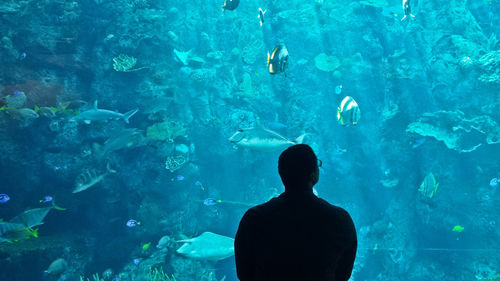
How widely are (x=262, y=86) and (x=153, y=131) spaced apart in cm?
467

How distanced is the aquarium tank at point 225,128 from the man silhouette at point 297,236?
4.30m

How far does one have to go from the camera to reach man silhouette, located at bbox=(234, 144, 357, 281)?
138cm

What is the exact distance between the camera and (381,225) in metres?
10.2

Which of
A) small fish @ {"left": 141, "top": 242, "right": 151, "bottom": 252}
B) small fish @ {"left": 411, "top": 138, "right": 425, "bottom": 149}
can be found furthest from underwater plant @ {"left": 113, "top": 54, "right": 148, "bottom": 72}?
small fish @ {"left": 411, "top": 138, "right": 425, "bottom": 149}

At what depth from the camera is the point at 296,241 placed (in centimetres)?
139

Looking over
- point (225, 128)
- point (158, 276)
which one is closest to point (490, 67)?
point (225, 128)

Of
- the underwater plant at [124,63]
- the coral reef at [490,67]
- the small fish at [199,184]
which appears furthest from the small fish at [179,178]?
the coral reef at [490,67]

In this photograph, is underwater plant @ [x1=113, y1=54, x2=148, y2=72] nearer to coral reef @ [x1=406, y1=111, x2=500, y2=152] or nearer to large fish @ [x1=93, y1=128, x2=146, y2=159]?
large fish @ [x1=93, y1=128, x2=146, y2=159]

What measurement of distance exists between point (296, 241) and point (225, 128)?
904 cm

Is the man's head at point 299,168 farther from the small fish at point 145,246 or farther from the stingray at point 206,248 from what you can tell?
the small fish at point 145,246

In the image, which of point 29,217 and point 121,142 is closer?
point 29,217

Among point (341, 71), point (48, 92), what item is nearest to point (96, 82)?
point (48, 92)

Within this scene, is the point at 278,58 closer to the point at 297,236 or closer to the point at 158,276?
the point at 297,236

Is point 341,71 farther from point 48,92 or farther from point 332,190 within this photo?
point 48,92
